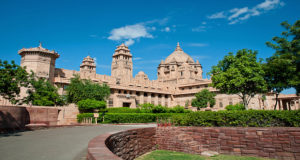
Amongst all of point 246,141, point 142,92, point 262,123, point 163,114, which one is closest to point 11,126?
point 246,141

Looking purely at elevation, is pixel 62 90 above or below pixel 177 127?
above

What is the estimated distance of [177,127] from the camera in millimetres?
13391

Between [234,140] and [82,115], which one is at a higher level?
[82,115]

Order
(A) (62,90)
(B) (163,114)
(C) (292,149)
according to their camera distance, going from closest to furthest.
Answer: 1. (C) (292,149)
2. (B) (163,114)
3. (A) (62,90)

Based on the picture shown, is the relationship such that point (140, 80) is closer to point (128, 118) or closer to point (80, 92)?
point (80, 92)

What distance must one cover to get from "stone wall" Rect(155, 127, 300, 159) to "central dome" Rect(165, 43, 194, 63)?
62724 mm

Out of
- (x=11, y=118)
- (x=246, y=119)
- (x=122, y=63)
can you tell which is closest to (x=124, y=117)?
(x=11, y=118)

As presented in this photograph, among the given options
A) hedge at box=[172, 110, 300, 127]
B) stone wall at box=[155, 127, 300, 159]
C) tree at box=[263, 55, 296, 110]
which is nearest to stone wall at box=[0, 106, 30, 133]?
stone wall at box=[155, 127, 300, 159]

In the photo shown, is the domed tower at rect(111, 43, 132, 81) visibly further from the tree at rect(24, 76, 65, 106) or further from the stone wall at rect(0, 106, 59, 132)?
the stone wall at rect(0, 106, 59, 132)

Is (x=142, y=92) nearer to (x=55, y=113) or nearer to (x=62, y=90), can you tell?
(x=62, y=90)

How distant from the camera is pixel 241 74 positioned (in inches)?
926

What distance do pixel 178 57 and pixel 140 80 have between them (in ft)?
97.6

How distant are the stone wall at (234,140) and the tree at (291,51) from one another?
1230cm

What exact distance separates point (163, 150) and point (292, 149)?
6591 mm
